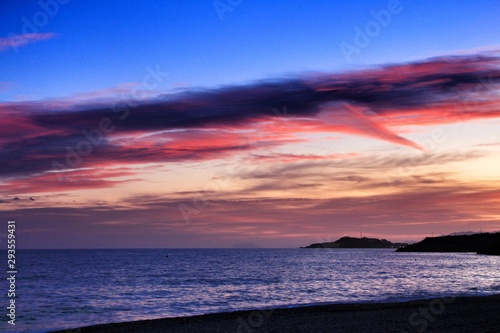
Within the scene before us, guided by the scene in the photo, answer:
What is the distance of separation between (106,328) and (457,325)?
19.8 m

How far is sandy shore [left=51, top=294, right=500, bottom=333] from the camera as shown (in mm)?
24583

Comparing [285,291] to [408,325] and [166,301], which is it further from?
[408,325]

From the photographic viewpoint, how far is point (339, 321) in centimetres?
2778

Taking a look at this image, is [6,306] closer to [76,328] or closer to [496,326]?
[76,328]

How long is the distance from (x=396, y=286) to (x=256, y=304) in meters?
23.8

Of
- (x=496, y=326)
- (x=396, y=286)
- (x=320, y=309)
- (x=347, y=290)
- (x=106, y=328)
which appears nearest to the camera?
(x=496, y=326)

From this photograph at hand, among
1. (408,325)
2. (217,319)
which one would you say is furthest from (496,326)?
(217,319)

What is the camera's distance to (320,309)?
34.9 meters

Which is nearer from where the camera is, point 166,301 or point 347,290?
point 166,301

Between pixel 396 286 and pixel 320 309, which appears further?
pixel 396 286

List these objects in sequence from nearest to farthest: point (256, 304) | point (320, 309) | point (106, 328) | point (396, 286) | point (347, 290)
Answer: point (106, 328) < point (320, 309) < point (256, 304) < point (347, 290) < point (396, 286)

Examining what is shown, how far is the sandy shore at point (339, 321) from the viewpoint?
2458 cm

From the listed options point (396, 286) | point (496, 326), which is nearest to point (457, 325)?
point (496, 326)

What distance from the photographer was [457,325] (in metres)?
24.5
